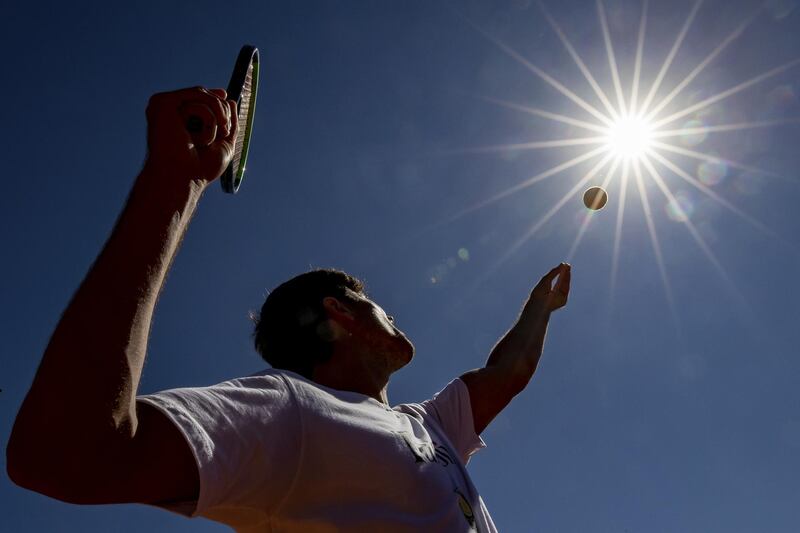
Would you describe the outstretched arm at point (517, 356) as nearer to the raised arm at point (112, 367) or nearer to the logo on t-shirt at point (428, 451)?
the logo on t-shirt at point (428, 451)

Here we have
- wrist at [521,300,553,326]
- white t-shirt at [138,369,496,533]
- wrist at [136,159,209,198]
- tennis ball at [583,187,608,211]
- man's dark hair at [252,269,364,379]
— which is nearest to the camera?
wrist at [136,159,209,198]

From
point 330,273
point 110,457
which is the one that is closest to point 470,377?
point 330,273

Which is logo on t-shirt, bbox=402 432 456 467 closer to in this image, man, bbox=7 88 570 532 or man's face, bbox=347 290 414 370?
man, bbox=7 88 570 532

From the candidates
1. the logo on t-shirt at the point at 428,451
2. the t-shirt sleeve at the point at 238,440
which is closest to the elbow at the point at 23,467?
the t-shirt sleeve at the point at 238,440

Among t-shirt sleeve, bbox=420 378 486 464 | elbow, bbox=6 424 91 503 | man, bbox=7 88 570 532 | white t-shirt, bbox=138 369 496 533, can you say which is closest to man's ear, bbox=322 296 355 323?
man, bbox=7 88 570 532

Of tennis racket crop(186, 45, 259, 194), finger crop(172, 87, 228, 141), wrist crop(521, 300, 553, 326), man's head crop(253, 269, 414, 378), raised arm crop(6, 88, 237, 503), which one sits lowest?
raised arm crop(6, 88, 237, 503)

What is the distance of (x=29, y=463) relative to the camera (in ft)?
4.61

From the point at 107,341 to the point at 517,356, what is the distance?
14.3 ft

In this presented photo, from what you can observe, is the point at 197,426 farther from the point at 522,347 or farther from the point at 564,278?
the point at 564,278

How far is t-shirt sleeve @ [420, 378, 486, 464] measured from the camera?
439 centimetres

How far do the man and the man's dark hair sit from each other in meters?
0.05

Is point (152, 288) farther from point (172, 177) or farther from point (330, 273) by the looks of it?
point (330, 273)

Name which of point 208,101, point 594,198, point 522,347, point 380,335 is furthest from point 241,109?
point 594,198

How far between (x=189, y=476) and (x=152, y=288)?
62 centimetres
